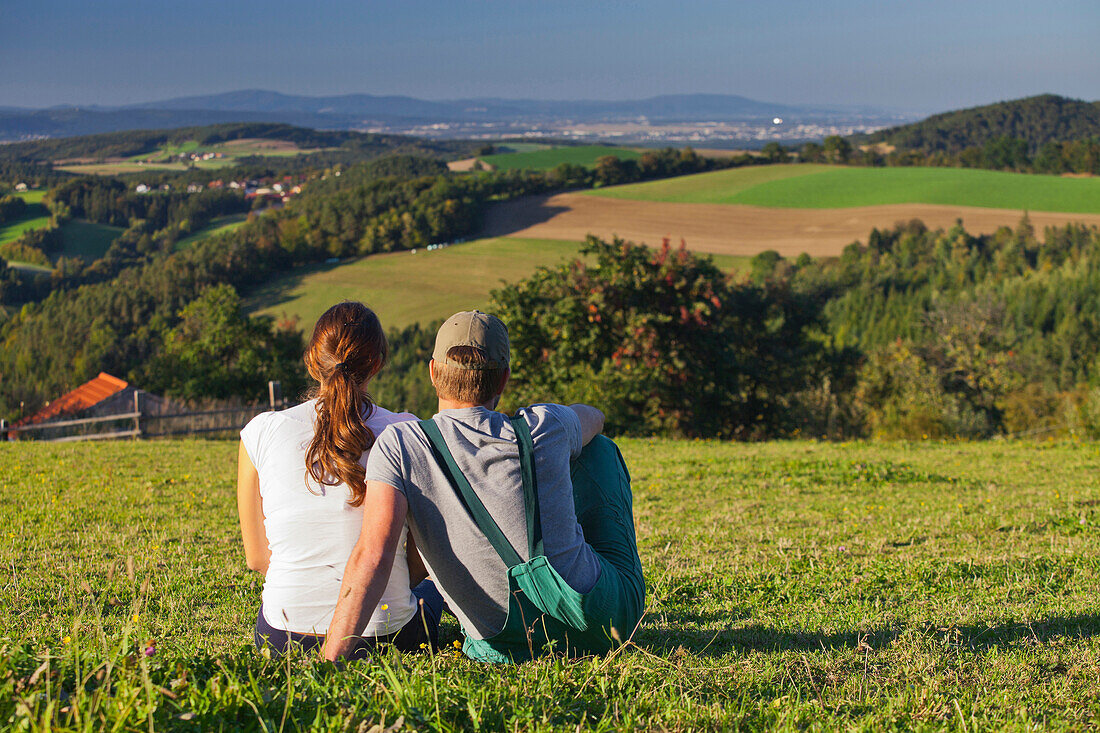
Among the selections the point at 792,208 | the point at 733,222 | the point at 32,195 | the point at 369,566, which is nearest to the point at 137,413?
the point at 369,566

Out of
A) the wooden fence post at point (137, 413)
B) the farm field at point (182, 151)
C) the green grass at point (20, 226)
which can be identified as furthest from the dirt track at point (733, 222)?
the farm field at point (182, 151)

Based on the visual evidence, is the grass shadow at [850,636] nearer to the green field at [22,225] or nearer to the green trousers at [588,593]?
the green trousers at [588,593]

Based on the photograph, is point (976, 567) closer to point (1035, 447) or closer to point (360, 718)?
point (360, 718)

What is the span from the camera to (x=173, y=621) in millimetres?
4203

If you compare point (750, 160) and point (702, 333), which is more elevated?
point (750, 160)

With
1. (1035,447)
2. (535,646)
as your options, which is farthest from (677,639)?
(1035,447)

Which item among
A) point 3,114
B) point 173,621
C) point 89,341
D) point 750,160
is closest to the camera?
point 173,621

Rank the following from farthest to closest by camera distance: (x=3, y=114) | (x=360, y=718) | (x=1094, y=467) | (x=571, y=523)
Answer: (x=3, y=114) < (x=1094, y=467) < (x=571, y=523) < (x=360, y=718)

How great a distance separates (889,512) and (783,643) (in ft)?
16.1

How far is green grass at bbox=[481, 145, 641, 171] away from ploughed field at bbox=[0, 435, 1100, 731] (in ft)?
286

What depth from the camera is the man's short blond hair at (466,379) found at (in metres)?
2.84

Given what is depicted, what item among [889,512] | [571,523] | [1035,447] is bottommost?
[1035,447]

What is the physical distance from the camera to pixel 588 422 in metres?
3.17

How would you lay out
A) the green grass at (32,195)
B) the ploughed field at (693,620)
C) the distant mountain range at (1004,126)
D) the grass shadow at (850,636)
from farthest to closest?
1. the distant mountain range at (1004,126)
2. the green grass at (32,195)
3. the grass shadow at (850,636)
4. the ploughed field at (693,620)
